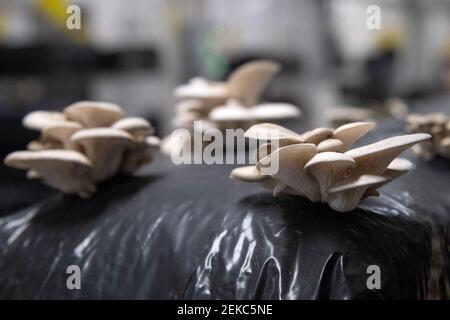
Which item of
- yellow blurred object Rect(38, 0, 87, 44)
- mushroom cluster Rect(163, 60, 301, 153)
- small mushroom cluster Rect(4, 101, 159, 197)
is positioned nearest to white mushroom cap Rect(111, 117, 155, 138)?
small mushroom cluster Rect(4, 101, 159, 197)

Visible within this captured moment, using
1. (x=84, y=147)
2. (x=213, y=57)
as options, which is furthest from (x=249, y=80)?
(x=213, y=57)

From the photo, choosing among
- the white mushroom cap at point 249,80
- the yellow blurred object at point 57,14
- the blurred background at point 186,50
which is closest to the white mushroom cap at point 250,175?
the white mushroom cap at point 249,80

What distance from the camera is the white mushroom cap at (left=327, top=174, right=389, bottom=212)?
2.08ft

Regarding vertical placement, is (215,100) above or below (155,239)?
above

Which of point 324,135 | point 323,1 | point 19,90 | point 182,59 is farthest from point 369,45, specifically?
point 324,135

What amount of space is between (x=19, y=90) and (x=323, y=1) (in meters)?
2.49

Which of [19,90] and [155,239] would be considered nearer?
[155,239]

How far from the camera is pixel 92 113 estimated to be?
0.93m

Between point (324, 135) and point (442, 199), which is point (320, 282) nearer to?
point (324, 135)

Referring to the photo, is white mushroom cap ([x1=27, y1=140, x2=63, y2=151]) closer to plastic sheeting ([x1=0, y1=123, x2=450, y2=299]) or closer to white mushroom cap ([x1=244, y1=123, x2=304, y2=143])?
plastic sheeting ([x1=0, y1=123, x2=450, y2=299])

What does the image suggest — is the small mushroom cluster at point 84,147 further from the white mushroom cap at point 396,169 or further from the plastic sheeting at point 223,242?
the white mushroom cap at point 396,169

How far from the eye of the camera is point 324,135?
0.70 metres

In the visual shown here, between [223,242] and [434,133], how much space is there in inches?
17.3

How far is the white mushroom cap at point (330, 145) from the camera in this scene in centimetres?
66
